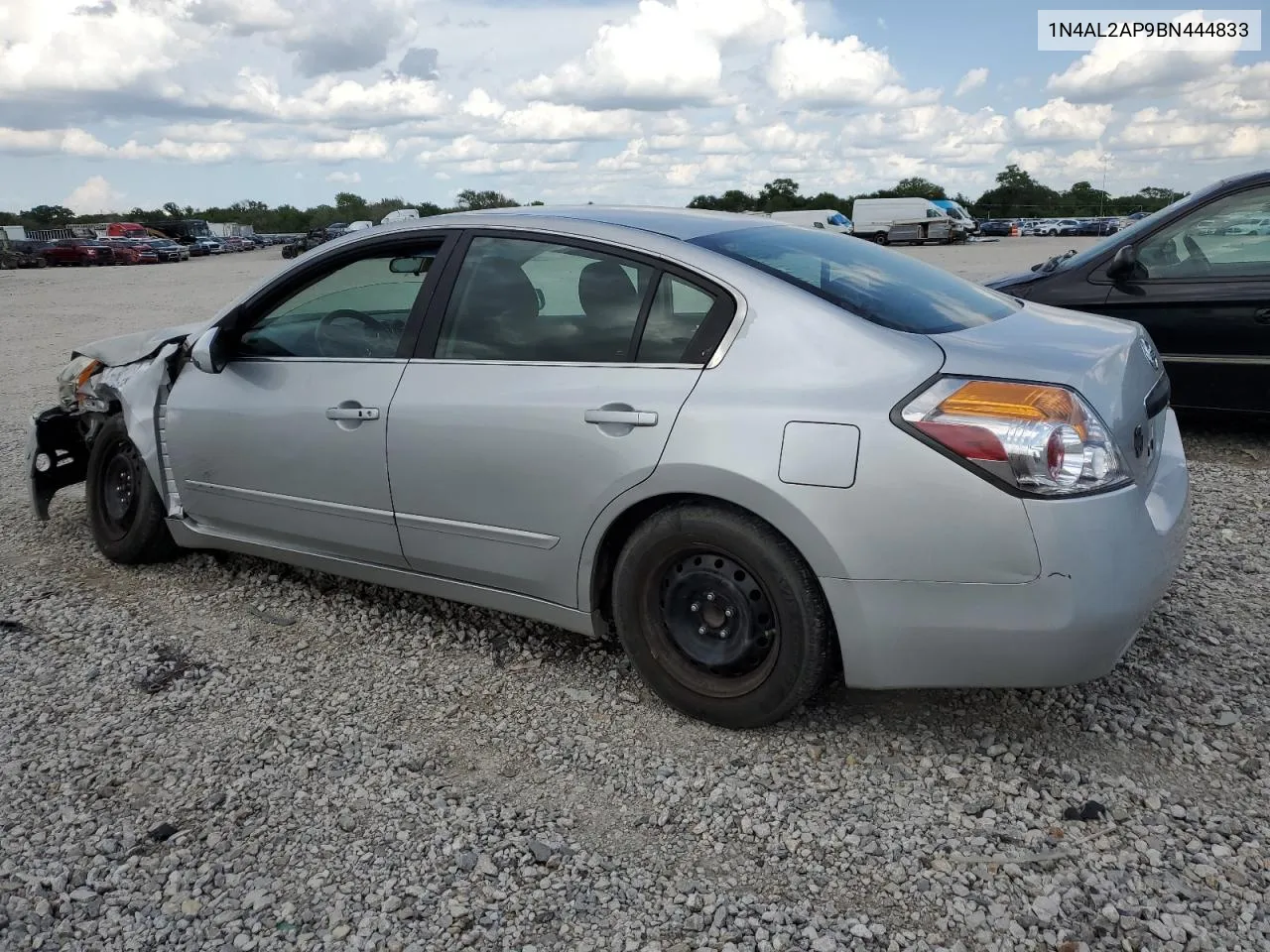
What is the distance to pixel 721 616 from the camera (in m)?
3.01

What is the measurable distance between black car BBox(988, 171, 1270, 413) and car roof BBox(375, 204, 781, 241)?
3.16 m

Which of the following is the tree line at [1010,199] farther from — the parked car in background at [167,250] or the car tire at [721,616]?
the car tire at [721,616]

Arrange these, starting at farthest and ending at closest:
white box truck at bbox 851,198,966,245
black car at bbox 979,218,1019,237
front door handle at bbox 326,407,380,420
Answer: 1. black car at bbox 979,218,1019,237
2. white box truck at bbox 851,198,966,245
3. front door handle at bbox 326,407,380,420

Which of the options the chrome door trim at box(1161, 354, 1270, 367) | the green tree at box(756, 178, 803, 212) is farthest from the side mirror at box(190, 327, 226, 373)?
the green tree at box(756, 178, 803, 212)

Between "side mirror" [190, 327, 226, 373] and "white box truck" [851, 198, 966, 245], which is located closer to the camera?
"side mirror" [190, 327, 226, 373]

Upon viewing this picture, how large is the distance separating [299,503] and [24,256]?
4610cm

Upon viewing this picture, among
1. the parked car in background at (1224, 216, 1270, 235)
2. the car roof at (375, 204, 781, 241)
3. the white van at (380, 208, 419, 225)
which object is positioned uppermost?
the white van at (380, 208, 419, 225)

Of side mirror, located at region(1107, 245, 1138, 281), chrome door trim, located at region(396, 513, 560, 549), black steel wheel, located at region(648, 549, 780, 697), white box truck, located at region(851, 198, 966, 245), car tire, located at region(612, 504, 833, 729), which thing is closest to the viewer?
car tire, located at region(612, 504, 833, 729)

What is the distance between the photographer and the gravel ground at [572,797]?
7.75ft

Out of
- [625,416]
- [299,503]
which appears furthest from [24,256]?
[625,416]

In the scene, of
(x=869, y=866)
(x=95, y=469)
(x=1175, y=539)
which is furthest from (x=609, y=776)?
(x=95, y=469)

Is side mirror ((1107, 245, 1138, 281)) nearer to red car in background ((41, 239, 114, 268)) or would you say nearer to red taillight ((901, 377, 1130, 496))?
red taillight ((901, 377, 1130, 496))

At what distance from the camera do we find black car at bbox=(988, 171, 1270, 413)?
5.66 meters

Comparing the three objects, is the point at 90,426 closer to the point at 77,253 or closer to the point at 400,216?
the point at 400,216
